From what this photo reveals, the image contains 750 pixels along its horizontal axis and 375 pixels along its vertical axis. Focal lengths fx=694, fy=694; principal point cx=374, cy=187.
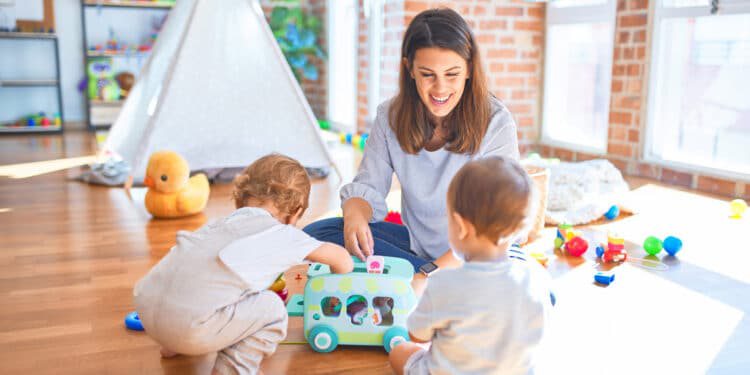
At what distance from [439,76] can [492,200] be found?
51 cm

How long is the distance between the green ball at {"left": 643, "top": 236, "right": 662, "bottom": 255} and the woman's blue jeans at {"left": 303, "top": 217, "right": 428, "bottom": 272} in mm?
861

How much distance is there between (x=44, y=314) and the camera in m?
1.65

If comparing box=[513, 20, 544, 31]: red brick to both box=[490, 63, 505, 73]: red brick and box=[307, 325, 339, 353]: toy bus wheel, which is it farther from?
box=[307, 325, 339, 353]: toy bus wheel

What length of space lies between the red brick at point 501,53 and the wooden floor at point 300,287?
1.43 meters

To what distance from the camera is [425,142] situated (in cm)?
159

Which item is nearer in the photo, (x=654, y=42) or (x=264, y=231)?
(x=264, y=231)

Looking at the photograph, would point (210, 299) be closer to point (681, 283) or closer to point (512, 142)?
point (512, 142)

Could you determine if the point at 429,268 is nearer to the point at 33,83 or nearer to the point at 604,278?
the point at 604,278

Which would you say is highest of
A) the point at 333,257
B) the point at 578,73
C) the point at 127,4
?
the point at 127,4

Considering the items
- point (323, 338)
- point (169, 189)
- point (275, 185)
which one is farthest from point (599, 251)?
point (169, 189)

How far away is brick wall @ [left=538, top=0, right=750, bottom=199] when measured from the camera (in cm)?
336

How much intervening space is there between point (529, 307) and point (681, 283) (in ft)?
3.45

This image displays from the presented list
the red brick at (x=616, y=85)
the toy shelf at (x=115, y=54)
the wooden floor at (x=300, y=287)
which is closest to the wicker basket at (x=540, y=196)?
the wooden floor at (x=300, y=287)

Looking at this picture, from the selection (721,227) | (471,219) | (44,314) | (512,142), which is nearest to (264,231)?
(471,219)
